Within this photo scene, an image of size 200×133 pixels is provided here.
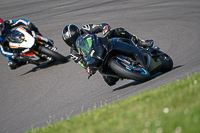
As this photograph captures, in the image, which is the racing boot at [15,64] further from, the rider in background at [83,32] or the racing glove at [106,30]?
the racing glove at [106,30]

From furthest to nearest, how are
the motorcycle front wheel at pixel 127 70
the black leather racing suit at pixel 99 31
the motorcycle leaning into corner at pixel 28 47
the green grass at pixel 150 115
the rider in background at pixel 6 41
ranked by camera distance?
the rider in background at pixel 6 41 → the motorcycle leaning into corner at pixel 28 47 → the black leather racing suit at pixel 99 31 → the motorcycle front wheel at pixel 127 70 → the green grass at pixel 150 115

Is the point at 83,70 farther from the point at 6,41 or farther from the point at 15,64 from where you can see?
the point at 6,41

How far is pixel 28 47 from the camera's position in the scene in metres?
10.3

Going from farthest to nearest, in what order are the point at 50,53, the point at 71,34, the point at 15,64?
the point at 15,64, the point at 50,53, the point at 71,34

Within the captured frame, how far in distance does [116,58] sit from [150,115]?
8.56 feet

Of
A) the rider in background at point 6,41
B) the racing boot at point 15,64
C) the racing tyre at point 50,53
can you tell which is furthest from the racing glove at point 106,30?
the racing boot at point 15,64

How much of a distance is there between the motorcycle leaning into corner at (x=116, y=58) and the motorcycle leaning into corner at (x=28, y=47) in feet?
12.9

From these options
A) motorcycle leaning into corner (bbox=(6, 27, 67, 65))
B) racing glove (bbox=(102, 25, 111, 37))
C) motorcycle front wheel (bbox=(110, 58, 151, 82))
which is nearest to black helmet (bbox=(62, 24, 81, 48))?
racing glove (bbox=(102, 25, 111, 37))

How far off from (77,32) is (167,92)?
284 cm

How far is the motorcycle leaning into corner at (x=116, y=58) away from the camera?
239 inches

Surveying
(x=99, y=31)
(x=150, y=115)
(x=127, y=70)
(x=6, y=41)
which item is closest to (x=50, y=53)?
(x=6, y=41)

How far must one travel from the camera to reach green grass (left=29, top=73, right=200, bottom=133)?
319cm

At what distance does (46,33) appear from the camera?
14.7 m

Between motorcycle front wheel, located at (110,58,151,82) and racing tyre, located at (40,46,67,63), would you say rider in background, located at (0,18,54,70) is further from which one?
motorcycle front wheel, located at (110,58,151,82)
